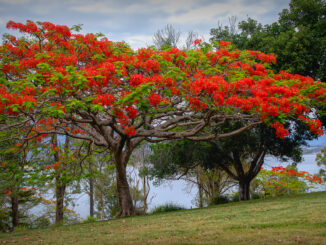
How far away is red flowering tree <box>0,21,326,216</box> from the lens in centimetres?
865

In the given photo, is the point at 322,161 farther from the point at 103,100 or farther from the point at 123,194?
the point at 103,100

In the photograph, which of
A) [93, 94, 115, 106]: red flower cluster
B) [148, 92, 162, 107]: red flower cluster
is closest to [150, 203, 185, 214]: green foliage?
[148, 92, 162, 107]: red flower cluster

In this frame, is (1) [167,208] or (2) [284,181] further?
(2) [284,181]

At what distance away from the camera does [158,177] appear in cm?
1958

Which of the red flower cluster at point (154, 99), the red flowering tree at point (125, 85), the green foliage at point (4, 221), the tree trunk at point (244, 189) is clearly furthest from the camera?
the green foliage at point (4, 221)

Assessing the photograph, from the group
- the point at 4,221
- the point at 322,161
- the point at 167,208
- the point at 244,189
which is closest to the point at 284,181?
the point at 244,189

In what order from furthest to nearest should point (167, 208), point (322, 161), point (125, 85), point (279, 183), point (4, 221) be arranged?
point (322, 161), point (279, 183), point (4, 221), point (167, 208), point (125, 85)

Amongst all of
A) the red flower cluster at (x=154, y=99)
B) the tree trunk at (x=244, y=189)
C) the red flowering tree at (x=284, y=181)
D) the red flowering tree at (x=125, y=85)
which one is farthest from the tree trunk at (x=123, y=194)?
the red flowering tree at (x=284, y=181)

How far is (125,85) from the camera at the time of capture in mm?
9992

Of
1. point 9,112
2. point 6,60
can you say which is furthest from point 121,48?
point 9,112

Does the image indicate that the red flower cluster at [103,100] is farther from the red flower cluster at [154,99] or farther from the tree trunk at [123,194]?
the tree trunk at [123,194]

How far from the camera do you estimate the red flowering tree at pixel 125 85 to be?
8.65 m

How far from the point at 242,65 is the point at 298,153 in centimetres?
826

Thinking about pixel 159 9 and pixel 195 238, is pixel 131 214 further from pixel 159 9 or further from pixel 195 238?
pixel 159 9
